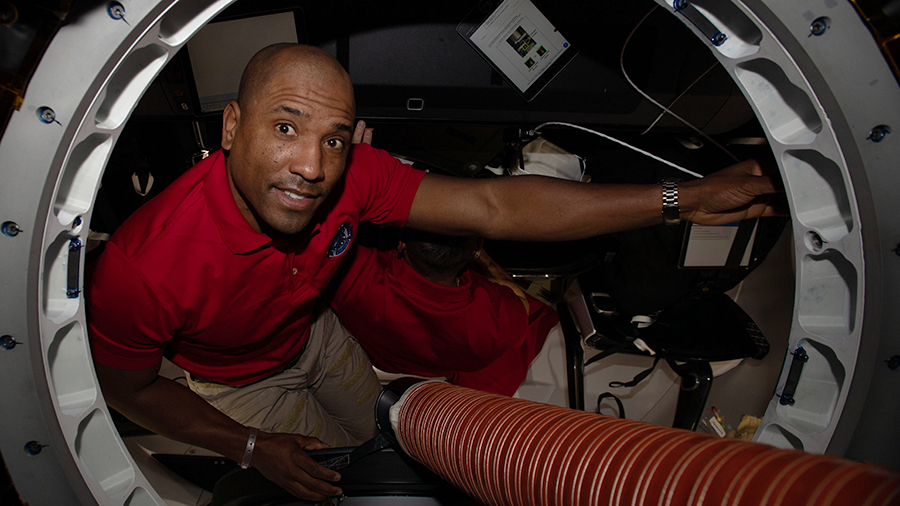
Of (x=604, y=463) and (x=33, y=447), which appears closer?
(x=604, y=463)

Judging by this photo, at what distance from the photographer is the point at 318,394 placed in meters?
1.81

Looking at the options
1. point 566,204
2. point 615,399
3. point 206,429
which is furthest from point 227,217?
point 615,399

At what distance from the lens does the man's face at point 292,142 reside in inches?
36.5

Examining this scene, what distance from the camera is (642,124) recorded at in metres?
1.55

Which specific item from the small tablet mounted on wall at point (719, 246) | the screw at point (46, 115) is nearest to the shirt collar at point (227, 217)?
the screw at point (46, 115)

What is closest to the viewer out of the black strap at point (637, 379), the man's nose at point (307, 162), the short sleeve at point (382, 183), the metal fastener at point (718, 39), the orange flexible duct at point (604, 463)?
the orange flexible duct at point (604, 463)

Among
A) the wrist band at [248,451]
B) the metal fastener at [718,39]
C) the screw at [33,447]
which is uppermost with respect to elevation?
the metal fastener at [718,39]

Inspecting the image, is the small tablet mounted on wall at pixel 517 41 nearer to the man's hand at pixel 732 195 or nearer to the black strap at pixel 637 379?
the man's hand at pixel 732 195

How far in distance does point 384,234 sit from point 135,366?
3.54 feet

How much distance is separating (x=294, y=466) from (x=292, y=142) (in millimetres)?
828

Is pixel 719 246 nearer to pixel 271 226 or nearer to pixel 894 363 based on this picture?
pixel 894 363

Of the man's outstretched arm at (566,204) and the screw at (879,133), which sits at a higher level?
the screw at (879,133)

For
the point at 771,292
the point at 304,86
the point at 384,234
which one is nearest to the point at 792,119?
the point at 304,86

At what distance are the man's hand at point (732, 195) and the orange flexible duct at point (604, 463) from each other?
641mm
